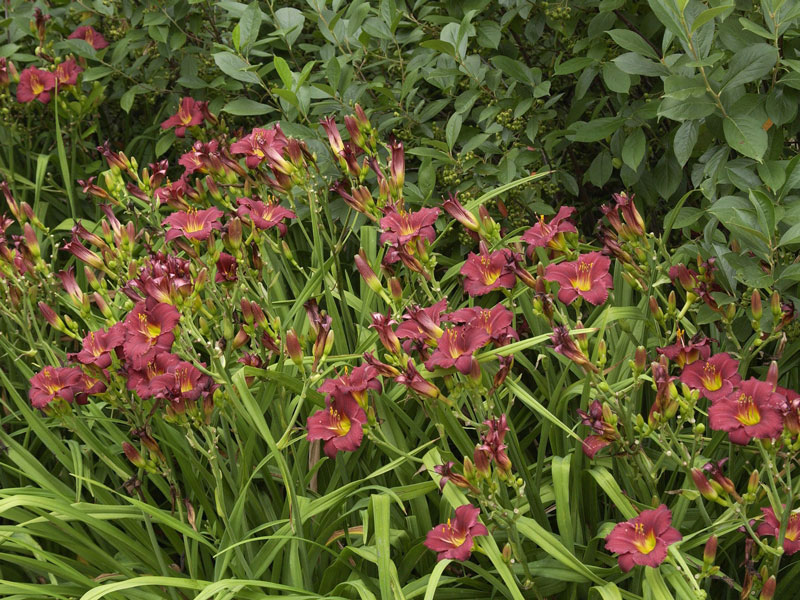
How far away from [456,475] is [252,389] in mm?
588

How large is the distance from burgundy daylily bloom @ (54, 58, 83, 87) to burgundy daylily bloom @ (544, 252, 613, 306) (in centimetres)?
208

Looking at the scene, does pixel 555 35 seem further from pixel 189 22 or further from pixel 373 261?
pixel 189 22

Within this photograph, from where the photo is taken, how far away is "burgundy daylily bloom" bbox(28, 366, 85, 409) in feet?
5.55

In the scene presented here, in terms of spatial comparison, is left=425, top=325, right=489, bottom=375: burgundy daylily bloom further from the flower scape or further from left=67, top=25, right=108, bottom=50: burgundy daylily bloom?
left=67, top=25, right=108, bottom=50: burgundy daylily bloom

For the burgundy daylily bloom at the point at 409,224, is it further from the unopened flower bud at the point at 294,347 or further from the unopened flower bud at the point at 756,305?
the unopened flower bud at the point at 756,305

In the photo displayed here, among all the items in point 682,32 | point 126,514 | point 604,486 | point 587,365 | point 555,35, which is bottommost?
point 126,514

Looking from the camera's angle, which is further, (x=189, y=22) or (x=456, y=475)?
(x=189, y=22)

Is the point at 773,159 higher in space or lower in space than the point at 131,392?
higher

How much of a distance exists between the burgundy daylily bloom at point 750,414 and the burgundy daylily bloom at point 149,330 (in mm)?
938

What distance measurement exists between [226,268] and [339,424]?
415 millimetres

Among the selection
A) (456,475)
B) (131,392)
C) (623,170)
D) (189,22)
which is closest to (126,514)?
(131,392)

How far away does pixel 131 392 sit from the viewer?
1.79 meters

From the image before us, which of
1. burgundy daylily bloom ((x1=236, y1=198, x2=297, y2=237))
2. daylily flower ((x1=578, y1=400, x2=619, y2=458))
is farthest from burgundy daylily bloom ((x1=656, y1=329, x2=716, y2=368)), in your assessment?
burgundy daylily bloom ((x1=236, y1=198, x2=297, y2=237))

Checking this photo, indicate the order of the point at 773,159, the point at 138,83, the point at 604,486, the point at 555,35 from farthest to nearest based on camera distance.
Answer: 1. the point at 138,83
2. the point at 555,35
3. the point at 773,159
4. the point at 604,486
